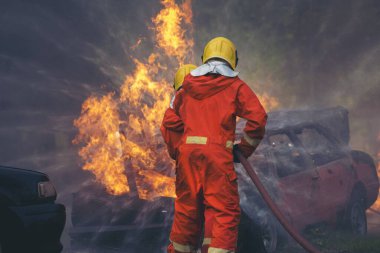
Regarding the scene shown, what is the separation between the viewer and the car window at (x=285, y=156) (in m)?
6.16

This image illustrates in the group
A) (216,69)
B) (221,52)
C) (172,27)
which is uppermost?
(172,27)

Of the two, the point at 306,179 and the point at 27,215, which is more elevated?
the point at 306,179

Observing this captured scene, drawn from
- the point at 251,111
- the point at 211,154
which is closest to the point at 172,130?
the point at 211,154

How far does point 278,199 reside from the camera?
5.80 meters

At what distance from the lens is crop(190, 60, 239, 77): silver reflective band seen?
136 inches

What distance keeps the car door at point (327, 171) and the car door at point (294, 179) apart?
0.61ft

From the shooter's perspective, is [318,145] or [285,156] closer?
[285,156]

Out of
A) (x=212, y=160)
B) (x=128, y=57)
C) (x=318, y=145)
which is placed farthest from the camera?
(x=128, y=57)

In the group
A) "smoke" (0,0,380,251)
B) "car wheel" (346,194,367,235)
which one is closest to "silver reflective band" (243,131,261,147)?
"car wheel" (346,194,367,235)

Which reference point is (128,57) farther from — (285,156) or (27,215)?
(27,215)

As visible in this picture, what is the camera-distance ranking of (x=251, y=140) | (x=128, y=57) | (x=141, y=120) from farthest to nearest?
(x=128, y=57) → (x=141, y=120) → (x=251, y=140)

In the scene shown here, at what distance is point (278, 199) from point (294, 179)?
511 mm

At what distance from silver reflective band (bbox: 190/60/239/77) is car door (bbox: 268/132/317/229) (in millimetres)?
2908

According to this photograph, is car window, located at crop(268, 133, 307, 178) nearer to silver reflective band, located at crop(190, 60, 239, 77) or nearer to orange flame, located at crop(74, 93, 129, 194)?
silver reflective band, located at crop(190, 60, 239, 77)
